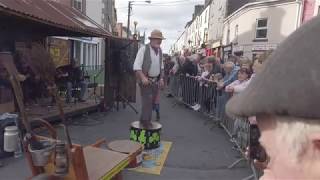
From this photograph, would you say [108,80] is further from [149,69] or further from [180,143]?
[180,143]

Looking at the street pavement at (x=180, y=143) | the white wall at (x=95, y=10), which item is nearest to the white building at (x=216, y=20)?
the white wall at (x=95, y=10)

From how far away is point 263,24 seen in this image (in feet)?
75.4

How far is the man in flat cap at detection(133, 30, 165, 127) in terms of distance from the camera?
684cm

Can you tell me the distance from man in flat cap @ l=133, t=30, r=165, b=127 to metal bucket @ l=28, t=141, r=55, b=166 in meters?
3.03

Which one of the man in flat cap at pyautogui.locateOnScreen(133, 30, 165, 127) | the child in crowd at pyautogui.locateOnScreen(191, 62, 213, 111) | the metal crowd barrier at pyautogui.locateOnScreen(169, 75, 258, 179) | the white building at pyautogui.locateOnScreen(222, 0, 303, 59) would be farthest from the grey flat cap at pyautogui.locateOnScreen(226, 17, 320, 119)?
the white building at pyautogui.locateOnScreen(222, 0, 303, 59)

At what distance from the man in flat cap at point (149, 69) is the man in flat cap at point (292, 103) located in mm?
5968

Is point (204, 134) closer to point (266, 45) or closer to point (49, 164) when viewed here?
point (49, 164)

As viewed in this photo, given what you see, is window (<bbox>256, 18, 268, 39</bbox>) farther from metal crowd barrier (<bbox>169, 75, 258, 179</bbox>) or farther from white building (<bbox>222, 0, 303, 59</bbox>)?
metal crowd barrier (<bbox>169, 75, 258, 179</bbox>)

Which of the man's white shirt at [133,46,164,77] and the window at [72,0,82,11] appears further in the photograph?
the window at [72,0,82,11]

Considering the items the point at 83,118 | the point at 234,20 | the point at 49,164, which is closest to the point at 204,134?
the point at 83,118

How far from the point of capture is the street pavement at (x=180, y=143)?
5344 millimetres

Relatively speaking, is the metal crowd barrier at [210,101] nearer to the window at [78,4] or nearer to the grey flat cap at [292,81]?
the grey flat cap at [292,81]

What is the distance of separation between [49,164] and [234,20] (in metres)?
25.7

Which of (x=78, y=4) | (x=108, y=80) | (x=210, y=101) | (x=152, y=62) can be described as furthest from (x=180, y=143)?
(x=78, y=4)
